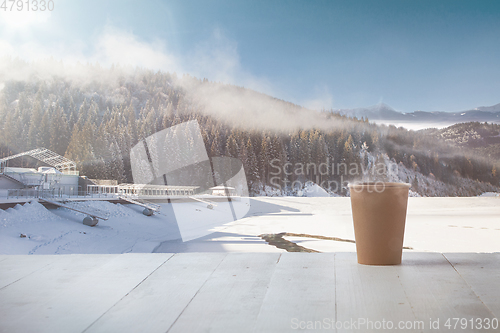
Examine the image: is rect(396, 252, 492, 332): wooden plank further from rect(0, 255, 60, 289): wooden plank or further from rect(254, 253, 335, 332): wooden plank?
rect(0, 255, 60, 289): wooden plank

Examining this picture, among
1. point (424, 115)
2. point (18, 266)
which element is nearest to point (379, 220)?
point (18, 266)

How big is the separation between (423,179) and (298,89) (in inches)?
928

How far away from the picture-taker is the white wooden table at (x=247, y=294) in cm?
106

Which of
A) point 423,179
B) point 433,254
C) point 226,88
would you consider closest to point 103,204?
point 433,254

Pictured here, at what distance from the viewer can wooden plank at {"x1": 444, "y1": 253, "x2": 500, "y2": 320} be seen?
A: 1230mm

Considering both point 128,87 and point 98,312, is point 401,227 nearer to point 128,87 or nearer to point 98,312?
point 98,312

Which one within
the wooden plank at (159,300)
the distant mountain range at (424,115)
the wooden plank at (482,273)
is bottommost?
the wooden plank at (482,273)

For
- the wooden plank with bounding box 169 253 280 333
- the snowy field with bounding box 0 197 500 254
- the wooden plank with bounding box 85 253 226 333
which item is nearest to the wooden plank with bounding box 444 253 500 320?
the wooden plank with bounding box 169 253 280 333

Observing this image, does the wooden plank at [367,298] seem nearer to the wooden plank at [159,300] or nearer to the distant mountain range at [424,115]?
the wooden plank at [159,300]

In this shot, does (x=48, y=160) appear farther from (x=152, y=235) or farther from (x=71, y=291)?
(x=71, y=291)

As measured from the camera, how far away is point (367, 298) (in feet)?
4.15

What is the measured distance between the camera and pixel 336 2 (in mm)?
39688

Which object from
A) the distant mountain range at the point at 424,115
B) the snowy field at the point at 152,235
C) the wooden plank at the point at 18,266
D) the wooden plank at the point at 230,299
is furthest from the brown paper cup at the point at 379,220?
the distant mountain range at the point at 424,115

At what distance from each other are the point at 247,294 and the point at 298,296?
201 millimetres
